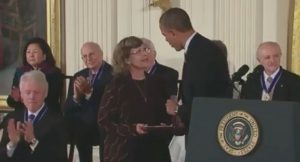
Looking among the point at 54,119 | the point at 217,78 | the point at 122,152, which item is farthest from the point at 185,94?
the point at 54,119

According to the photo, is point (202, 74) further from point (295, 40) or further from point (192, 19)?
point (192, 19)

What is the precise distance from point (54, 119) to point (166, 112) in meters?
0.85

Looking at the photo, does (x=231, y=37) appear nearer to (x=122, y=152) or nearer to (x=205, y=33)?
(x=205, y=33)

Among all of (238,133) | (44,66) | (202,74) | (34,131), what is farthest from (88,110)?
(238,133)

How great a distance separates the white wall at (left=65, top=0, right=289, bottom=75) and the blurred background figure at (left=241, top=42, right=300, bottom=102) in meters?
1.61

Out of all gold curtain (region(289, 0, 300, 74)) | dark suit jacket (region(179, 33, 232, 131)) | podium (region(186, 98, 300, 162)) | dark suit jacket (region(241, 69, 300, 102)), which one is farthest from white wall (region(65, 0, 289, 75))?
podium (region(186, 98, 300, 162))

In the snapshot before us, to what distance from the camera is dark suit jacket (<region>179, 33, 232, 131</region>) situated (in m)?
3.78

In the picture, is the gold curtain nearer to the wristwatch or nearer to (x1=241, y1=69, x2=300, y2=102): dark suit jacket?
(x1=241, y1=69, x2=300, y2=102): dark suit jacket

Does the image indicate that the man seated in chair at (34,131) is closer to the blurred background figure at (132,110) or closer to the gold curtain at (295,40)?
the blurred background figure at (132,110)

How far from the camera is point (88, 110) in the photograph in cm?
568

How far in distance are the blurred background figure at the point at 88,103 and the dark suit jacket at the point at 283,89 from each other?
1.36m

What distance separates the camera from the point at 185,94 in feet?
12.6

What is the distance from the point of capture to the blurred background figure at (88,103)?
5.66 metres

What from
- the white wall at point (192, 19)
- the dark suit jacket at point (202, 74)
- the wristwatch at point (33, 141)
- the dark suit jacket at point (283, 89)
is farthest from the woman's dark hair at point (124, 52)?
the white wall at point (192, 19)
